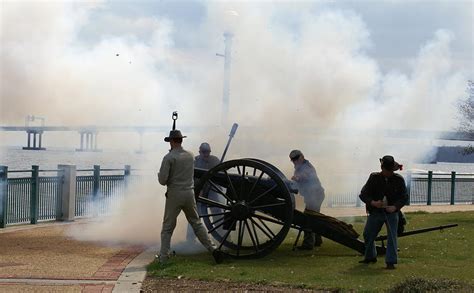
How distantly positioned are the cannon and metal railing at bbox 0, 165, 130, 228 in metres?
5.72

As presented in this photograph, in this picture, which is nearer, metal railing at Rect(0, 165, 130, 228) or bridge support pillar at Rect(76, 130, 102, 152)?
metal railing at Rect(0, 165, 130, 228)

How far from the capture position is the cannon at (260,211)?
9.46 meters

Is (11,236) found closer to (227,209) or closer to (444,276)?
(227,209)

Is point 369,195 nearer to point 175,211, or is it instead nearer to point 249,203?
point 249,203

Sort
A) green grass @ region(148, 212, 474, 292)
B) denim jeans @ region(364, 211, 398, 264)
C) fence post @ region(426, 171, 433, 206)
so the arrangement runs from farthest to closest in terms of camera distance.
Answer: fence post @ region(426, 171, 433, 206) → denim jeans @ region(364, 211, 398, 264) → green grass @ region(148, 212, 474, 292)

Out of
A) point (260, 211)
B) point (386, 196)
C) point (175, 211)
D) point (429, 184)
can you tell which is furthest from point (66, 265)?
point (429, 184)

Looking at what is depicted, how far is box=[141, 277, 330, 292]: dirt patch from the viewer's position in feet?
24.6

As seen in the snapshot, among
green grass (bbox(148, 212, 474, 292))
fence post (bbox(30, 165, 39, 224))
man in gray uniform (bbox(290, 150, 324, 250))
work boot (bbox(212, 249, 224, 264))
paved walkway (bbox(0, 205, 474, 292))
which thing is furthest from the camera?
fence post (bbox(30, 165, 39, 224))

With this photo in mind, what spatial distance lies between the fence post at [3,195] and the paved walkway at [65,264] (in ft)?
4.70

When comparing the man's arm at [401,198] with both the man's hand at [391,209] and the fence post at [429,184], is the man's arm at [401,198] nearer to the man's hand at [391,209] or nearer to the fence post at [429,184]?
the man's hand at [391,209]

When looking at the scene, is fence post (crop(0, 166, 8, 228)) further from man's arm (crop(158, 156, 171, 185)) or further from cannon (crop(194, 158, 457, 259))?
man's arm (crop(158, 156, 171, 185))

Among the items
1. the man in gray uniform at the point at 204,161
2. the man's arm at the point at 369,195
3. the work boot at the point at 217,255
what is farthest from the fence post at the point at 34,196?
the man's arm at the point at 369,195

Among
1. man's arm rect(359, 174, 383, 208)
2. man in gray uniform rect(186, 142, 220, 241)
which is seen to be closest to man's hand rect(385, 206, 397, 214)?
man's arm rect(359, 174, 383, 208)

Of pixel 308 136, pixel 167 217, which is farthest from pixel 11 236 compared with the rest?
pixel 308 136
